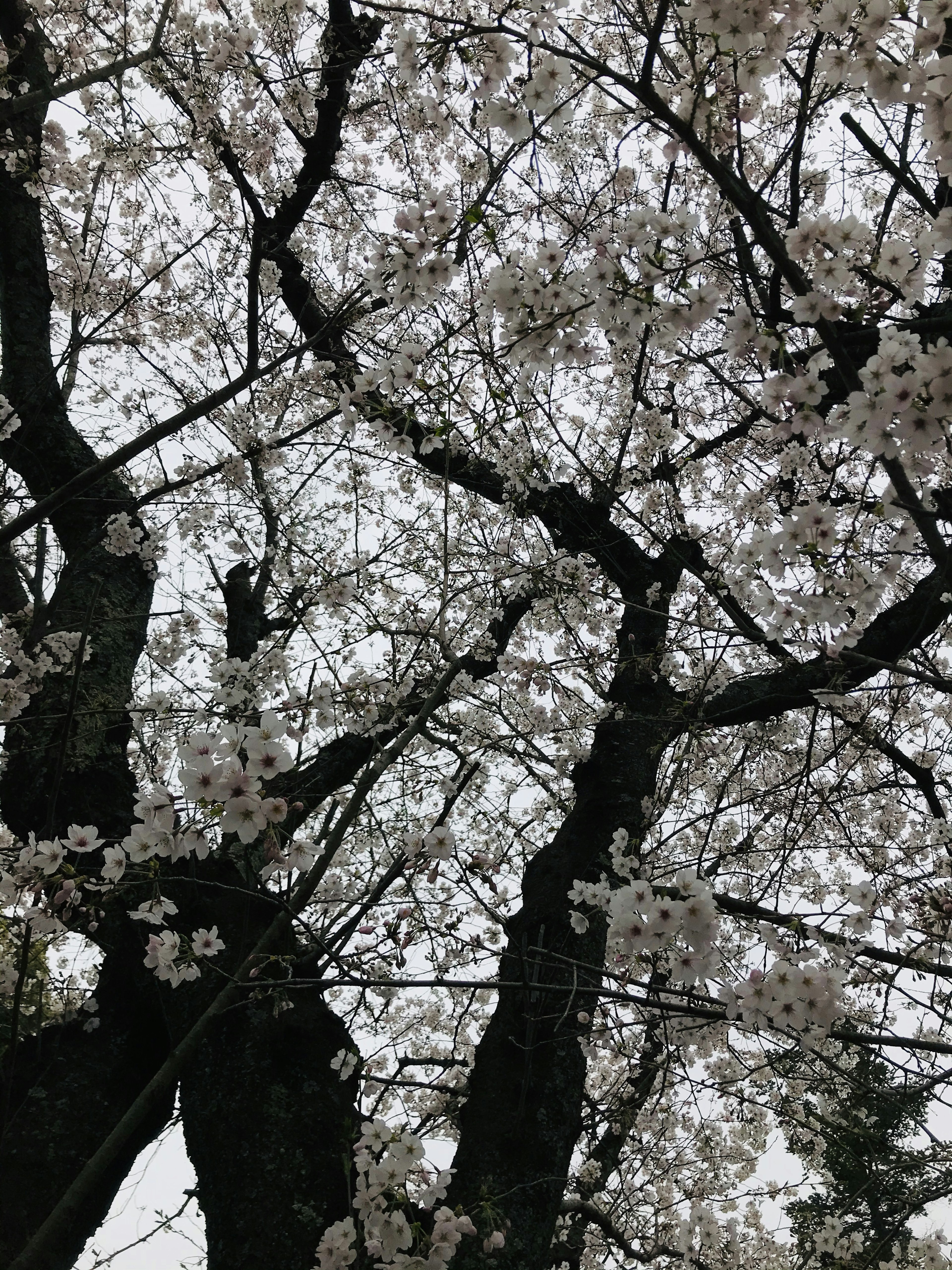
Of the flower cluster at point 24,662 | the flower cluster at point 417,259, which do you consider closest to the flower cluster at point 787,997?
the flower cluster at point 417,259

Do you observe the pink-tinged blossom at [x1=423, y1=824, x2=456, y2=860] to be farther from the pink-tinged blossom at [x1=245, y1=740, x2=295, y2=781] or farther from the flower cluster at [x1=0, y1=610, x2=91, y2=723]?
the flower cluster at [x1=0, y1=610, x2=91, y2=723]

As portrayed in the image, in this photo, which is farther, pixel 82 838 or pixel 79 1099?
pixel 79 1099

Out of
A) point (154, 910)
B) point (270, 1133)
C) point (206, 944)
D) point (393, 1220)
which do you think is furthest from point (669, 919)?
point (270, 1133)

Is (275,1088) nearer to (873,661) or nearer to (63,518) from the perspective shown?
(873,661)

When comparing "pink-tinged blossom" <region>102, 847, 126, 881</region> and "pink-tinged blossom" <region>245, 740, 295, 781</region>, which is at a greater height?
"pink-tinged blossom" <region>245, 740, 295, 781</region>

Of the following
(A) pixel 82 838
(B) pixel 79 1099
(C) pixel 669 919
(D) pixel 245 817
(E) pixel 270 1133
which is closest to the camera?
(D) pixel 245 817

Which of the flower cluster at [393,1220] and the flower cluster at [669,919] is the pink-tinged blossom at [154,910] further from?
the flower cluster at [669,919]

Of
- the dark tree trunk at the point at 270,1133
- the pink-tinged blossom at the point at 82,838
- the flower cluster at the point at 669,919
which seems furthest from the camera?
the dark tree trunk at the point at 270,1133

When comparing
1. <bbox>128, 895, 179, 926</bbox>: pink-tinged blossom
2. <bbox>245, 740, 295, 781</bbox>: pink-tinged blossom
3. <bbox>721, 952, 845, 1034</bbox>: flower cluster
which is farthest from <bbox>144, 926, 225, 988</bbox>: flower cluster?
<bbox>721, 952, 845, 1034</bbox>: flower cluster

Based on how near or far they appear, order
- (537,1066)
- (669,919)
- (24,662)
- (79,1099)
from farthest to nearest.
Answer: (24,662) < (537,1066) < (79,1099) < (669,919)

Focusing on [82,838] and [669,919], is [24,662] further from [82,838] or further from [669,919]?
[669,919]

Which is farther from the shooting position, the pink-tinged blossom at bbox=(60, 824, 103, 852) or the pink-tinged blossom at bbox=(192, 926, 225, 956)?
the pink-tinged blossom at bbox=(192, 926, 225, 956)

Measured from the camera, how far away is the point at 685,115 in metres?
2.07

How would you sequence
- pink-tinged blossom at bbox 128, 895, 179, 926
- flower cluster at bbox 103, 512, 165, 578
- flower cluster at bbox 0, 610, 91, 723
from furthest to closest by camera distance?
flower cluster at bbox 103, 512, 165, 578
flower cluster at bbox 0, 610, 91, 723
pink-tinged blossom at bbox 128, 895, 179, 926
